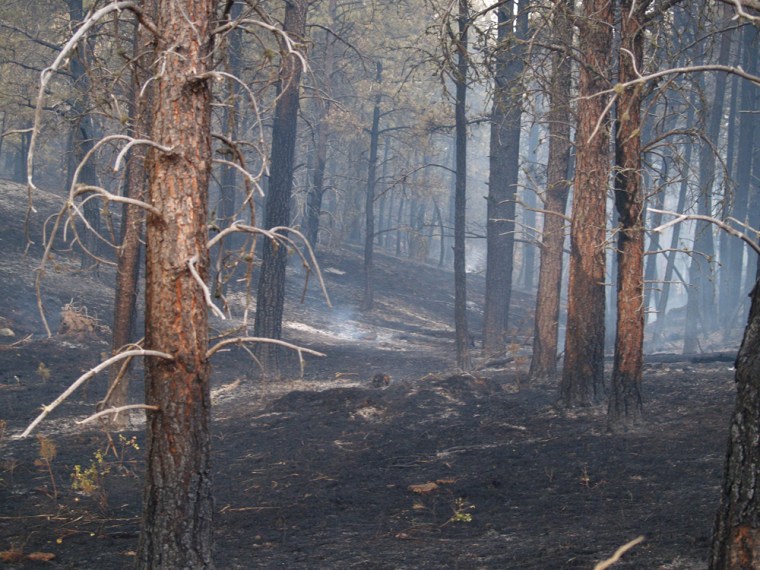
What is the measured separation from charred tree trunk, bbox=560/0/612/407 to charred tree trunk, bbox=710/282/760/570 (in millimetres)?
6389

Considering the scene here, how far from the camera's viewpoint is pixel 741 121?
29.9 m

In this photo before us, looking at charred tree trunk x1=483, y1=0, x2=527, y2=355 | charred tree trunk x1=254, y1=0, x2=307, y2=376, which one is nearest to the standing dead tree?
charred tree trunk x1=254, y1=0, x2=307, y2=376

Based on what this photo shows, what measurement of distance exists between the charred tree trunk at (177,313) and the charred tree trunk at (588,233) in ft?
22.8

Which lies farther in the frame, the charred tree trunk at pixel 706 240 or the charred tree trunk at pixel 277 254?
the charred tree trunk at pixel 706 240

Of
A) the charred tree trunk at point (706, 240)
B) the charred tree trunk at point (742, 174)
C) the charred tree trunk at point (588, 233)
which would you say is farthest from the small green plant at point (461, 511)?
the charred tree trunk at point (742, 174)

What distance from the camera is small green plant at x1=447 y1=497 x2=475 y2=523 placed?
7258 mm

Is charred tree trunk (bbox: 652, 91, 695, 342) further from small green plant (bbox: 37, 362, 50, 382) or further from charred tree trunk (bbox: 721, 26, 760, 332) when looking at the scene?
small green plant (bbox: 37, 362, 50, 382)

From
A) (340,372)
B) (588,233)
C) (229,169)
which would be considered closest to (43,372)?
(340,372)

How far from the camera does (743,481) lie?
408 centimetres

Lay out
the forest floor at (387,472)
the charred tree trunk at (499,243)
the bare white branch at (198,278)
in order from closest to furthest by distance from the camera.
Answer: the bare white branch at (198,278) < the forest floor at (387,472) < the charred tree trunk at (499,243)

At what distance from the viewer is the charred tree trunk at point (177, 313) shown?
15.8ft

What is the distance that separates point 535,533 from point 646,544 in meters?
1.05

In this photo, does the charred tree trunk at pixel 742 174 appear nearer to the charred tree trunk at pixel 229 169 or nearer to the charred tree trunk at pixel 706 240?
the charred tree trunk at pixel 706 240

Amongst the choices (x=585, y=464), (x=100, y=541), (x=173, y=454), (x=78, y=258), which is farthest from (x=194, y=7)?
(x=78, y=258)
